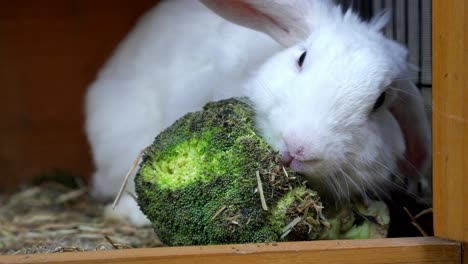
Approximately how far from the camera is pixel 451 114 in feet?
6.05

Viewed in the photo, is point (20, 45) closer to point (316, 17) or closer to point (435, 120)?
point (316, 17)

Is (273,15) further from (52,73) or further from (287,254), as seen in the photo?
(52,73)

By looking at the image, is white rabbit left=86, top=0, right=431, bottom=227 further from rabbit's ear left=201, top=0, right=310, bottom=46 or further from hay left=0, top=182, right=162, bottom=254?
hay left=0, top=182, right=162, bottom=254

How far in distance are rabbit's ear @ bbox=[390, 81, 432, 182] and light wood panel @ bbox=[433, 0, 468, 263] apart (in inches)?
36.6

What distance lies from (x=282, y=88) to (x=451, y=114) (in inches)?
26.4

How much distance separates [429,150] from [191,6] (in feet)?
4.32

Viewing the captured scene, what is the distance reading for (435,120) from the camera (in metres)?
1.89

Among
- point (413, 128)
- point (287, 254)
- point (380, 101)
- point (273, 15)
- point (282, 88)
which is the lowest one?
point (413, 128)

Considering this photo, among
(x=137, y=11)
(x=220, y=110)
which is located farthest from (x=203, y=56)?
(x=137, y=11)

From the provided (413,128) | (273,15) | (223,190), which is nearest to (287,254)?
(223,190)

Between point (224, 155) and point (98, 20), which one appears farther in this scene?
point (98, 20)

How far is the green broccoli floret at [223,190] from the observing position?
2086mm

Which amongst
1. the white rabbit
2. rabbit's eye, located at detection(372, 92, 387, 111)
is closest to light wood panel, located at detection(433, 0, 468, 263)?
the white rabbit

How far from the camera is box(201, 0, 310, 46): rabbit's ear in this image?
2598 mm
